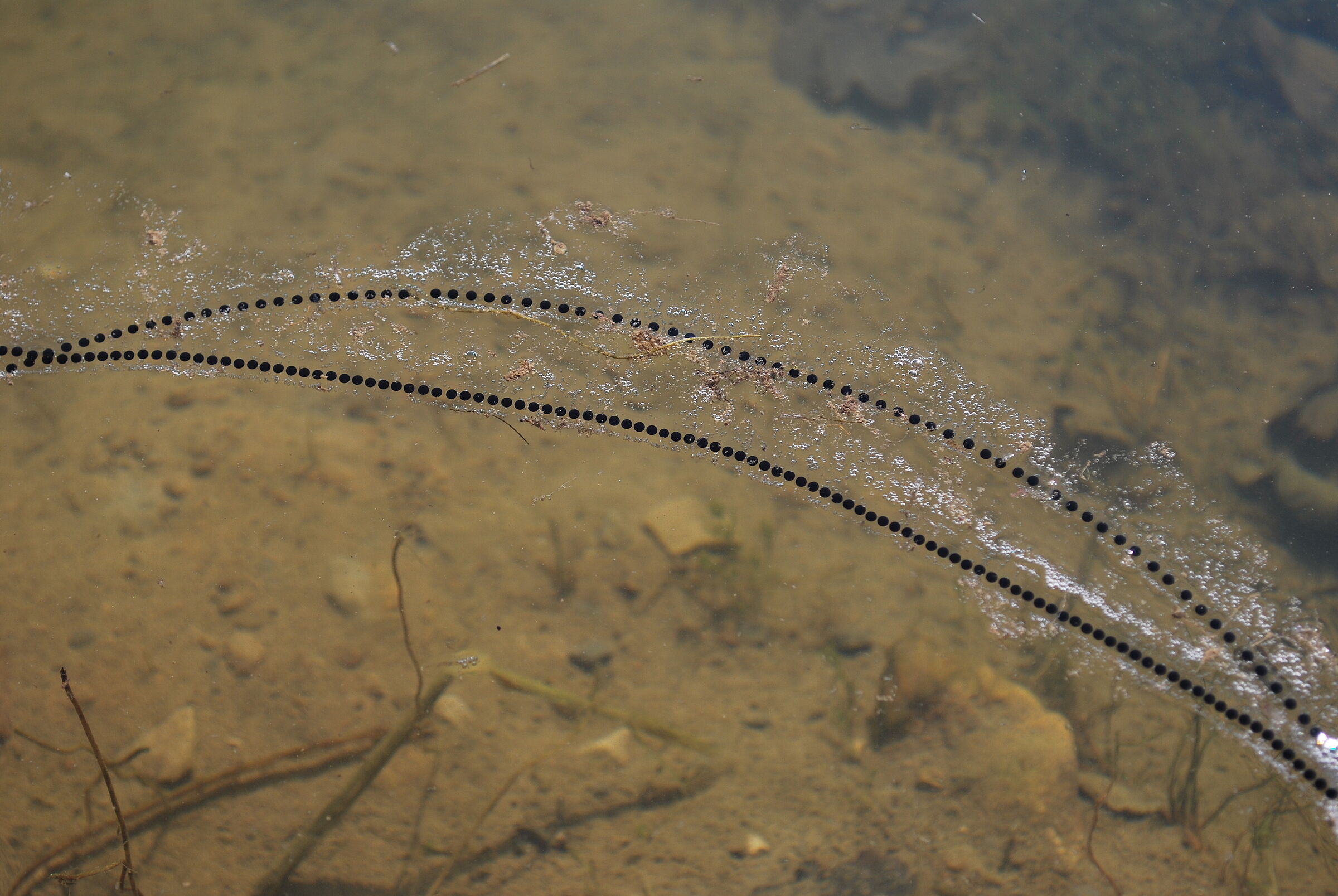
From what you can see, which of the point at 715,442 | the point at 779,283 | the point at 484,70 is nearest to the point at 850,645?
the point at 715,442

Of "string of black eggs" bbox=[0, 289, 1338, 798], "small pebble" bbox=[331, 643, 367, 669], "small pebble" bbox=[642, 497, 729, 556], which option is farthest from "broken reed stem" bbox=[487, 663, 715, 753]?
"string of black eggs" bbox=[0, 289, 1338, 798]

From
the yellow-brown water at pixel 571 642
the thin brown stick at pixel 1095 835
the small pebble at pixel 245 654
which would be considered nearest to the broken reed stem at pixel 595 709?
the yellow-brown water at pixel 571 642

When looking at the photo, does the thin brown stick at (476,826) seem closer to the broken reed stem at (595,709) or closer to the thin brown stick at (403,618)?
the broken reed stem at (595,709)

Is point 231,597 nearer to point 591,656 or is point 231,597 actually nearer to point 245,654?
point 245,654

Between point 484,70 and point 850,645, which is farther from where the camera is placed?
point 484,70

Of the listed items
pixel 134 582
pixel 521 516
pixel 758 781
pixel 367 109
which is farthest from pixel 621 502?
pixel 367 109

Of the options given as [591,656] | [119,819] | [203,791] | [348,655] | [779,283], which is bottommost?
[119,819]
